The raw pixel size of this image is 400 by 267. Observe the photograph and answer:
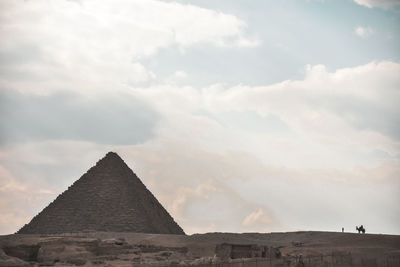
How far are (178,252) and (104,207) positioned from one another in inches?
455

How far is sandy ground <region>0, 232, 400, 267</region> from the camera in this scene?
2441 cm

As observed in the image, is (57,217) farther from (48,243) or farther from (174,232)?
(48,243)

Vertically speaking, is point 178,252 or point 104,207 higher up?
point 104,207

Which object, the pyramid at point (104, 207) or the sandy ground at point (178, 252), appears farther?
the pyramid at point (104, 207)

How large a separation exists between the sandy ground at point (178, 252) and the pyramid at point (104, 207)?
127 inches

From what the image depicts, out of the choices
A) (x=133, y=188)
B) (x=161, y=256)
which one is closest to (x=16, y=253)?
(x=161, y=256)

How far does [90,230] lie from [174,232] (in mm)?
8595

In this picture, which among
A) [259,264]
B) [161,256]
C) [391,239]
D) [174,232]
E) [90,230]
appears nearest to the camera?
[259,264]

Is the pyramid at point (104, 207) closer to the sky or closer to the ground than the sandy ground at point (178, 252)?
closer to the sky

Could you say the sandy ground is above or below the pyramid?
below

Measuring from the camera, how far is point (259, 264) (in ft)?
78.2

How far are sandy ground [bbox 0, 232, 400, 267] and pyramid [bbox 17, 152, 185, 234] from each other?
10.6 feet

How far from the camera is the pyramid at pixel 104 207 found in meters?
42.2

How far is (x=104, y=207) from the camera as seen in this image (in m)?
42.9
